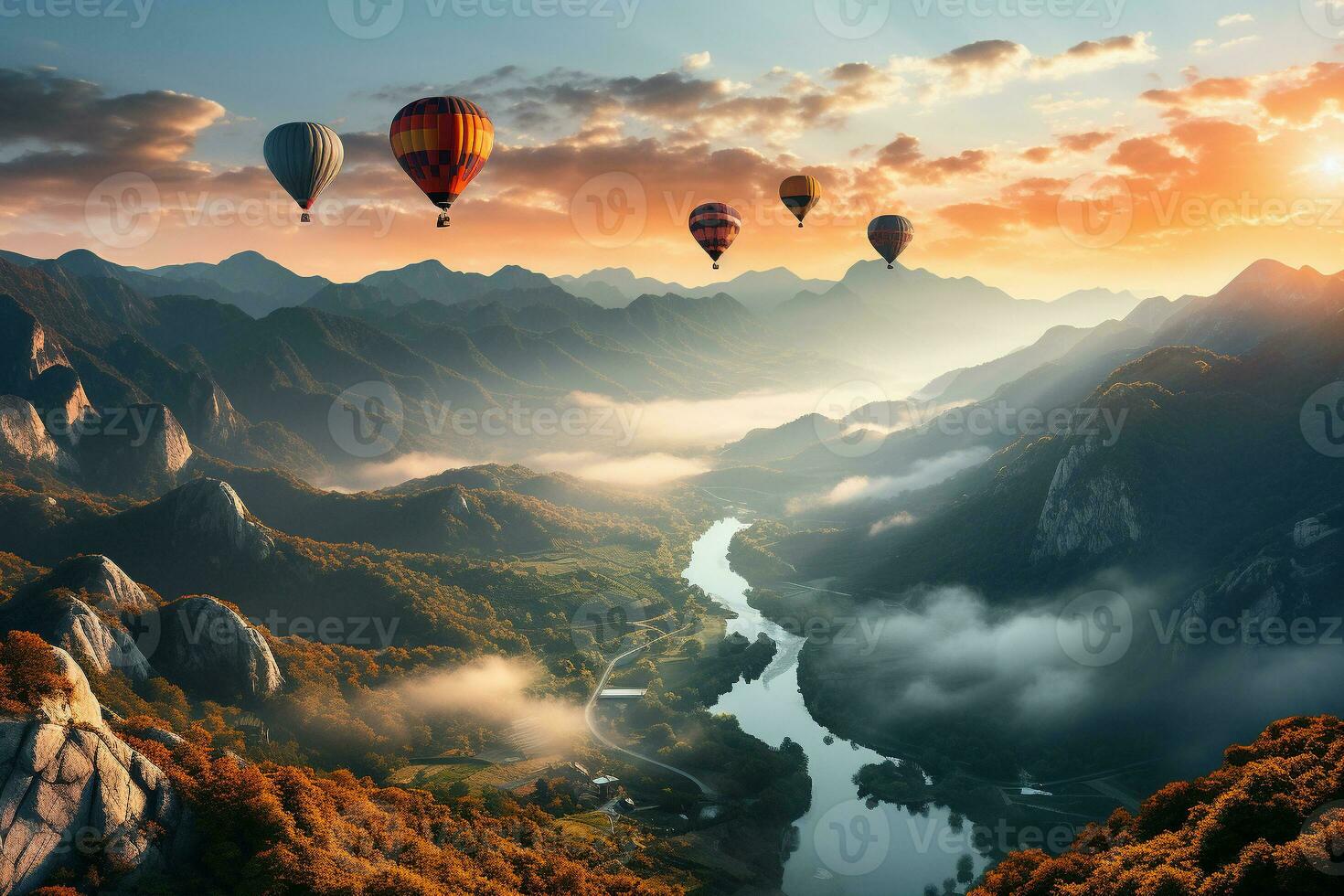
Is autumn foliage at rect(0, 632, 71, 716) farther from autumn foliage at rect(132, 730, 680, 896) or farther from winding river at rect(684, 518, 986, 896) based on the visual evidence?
winding river at rect(684, 518, 986, 896)

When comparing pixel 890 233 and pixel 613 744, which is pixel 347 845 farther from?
pixel 890 233

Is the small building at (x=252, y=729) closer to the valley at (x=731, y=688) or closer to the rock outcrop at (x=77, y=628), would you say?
the valley at (x=731, y=688)

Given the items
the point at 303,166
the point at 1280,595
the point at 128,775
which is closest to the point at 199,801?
the point at 128,775

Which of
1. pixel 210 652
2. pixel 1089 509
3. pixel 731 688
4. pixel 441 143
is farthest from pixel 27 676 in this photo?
pixel 1089 509

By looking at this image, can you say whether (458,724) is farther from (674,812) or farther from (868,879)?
(868,879)

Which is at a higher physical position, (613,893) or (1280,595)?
(1280,595)
